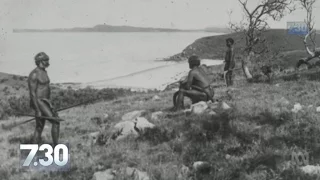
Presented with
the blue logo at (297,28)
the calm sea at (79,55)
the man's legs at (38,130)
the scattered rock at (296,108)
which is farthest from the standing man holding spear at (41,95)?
the blue logo at (297,28)

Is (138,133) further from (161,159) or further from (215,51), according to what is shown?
(215,51)

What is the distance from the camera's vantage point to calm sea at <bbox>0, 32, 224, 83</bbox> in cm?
2110

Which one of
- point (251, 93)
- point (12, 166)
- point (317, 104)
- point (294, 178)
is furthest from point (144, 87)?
point (294, 178)

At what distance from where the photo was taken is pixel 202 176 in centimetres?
661

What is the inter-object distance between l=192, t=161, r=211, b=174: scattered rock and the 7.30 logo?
7.13 feet

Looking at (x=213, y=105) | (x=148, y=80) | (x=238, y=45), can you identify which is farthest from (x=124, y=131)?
(x=238, y=45)

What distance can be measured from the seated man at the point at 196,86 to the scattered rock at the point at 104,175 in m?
4.43

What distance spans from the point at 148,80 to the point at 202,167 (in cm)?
2156

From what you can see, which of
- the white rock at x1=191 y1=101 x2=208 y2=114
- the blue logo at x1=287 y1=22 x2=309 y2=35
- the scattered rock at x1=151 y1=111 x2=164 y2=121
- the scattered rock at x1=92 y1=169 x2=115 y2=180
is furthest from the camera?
the blue logo at x1=287 y1=22 x2=309 y2=35

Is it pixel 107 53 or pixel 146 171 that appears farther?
pixel 107 53

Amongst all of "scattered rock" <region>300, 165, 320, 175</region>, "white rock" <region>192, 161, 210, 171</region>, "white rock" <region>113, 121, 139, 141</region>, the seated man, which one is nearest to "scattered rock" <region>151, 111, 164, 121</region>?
the seated man

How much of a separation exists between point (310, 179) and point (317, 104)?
4.68 metres

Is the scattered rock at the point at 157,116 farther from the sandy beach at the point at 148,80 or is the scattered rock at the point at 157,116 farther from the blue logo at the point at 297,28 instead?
the sandy beach at the point at 148,80

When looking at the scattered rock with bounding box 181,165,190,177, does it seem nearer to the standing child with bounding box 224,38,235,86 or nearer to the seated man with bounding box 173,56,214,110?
the seated man with bounding box 173,56,214,110
